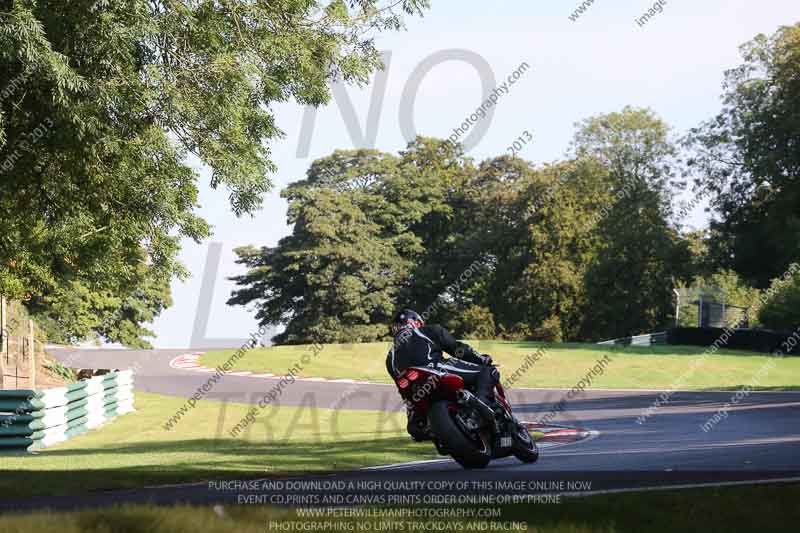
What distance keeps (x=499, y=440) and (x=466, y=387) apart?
730 mm

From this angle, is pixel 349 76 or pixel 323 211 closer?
pixel 349 76

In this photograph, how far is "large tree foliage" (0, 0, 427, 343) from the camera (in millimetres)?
14219

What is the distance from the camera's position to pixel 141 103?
48.3ft

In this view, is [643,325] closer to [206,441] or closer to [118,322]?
[118,322]

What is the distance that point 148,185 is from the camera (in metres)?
16.2

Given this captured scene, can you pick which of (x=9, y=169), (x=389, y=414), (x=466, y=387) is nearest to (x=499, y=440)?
(x=466, y=387)

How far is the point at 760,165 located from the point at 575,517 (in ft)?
157

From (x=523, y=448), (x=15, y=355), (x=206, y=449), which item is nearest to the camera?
(x=523, y=448)

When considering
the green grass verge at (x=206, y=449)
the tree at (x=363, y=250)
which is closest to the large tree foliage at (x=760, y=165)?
the tree at (x=363, y=250)

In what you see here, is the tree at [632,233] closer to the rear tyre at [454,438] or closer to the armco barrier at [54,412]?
the armco barrier at [54,412]

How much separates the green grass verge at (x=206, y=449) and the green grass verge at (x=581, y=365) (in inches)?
575

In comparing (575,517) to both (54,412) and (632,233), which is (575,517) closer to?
(54,412)

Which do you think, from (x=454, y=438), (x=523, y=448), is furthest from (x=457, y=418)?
(x=523, y=448)

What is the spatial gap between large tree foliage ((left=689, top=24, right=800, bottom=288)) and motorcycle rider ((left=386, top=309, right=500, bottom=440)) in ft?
136
